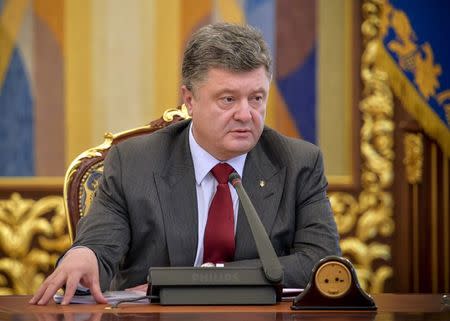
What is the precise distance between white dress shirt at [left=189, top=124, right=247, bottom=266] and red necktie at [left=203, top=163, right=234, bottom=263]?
0.02 metres

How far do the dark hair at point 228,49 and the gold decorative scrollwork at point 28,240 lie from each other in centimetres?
211

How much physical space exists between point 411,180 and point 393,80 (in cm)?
49

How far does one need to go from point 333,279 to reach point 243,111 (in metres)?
0.62

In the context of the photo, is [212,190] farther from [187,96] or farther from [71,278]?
[71,278]

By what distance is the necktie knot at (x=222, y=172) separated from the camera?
274cm

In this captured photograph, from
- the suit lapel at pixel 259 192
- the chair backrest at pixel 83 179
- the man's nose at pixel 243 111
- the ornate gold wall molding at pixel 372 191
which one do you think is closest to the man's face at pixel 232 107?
the man's nose at pixel 243 111

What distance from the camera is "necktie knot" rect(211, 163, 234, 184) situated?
2.74m

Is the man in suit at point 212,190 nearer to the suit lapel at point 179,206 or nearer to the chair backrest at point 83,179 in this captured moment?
the suit lapel at point 179,206

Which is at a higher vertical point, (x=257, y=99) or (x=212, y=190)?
(x=257, y=99)

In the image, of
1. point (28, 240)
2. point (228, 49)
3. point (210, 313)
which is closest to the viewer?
point (210, 313)

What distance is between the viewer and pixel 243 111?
103 inches

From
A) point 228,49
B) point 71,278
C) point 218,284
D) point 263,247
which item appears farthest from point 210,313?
point 228,49

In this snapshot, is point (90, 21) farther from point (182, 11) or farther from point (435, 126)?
point (435, 126)

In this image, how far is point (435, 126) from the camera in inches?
177
